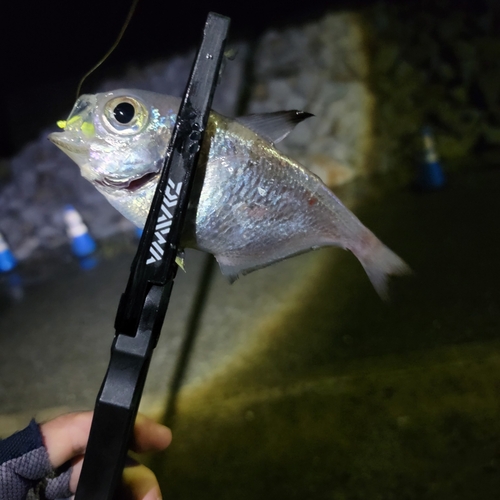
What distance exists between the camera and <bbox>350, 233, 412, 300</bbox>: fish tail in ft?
2.53

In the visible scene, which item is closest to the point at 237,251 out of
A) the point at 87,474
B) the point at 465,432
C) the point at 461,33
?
the point at 87,474

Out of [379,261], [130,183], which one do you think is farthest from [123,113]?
[379,261]

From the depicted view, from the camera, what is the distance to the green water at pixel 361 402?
1.47 metres

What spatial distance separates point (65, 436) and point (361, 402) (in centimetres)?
114

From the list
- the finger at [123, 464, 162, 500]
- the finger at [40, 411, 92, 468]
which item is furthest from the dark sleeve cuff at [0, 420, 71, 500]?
the finger at [123, 464, 162, 500]

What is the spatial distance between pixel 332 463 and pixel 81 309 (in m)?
1.67

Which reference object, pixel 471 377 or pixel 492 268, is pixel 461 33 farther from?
pixel 471 377

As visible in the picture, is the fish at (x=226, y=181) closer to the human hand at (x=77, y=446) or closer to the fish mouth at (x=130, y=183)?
the fish mouth at (x=130, y=183)

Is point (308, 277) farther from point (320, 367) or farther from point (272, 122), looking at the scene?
point (272, 122)

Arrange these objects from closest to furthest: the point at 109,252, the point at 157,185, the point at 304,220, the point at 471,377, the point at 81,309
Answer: the point at 157,185, the point at 304,220, the point at 471,377, the point at 81,309, the point at 109,252

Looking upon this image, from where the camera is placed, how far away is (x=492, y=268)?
206 cm

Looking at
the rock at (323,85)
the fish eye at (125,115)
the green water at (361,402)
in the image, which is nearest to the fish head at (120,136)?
the fish eye at (125,115)

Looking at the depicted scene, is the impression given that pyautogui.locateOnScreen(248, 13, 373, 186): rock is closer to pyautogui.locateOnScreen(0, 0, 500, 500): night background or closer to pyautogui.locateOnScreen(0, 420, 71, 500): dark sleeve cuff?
pyautogui.locateOnScreen(0, 0, 500, 500): night background

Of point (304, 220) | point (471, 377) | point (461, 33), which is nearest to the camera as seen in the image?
point (304, 220)
